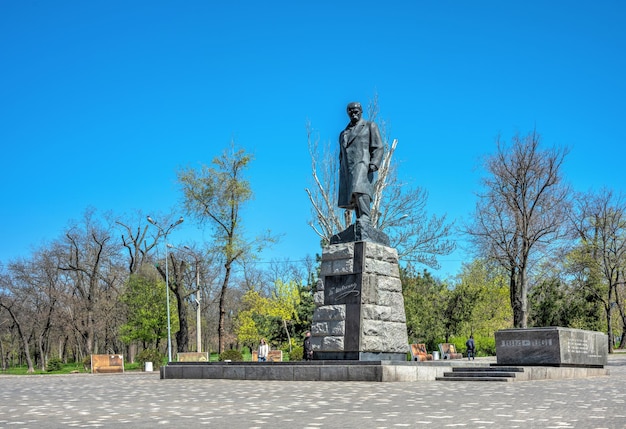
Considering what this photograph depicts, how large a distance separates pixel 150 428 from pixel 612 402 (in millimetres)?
5960

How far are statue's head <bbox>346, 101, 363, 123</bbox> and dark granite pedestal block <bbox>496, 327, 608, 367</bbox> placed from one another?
6.46m

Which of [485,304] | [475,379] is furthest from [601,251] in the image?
[475,379]

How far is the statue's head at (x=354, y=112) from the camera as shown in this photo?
16484 millimetres

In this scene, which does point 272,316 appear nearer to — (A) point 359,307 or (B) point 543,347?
(B) point 543,347

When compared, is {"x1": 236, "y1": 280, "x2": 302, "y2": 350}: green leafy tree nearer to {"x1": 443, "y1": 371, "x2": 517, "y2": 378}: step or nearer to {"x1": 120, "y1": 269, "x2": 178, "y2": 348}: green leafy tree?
{"x1": 120, "y1": 269, "x2": 178, "y2": 348}: green leafy tree

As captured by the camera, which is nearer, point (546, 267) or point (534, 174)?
point (534, 174)

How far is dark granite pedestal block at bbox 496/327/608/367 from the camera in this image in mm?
16547

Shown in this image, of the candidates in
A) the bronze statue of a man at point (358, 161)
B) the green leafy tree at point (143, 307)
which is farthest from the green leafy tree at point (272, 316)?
the bronze statue of a man at point (358, 161)

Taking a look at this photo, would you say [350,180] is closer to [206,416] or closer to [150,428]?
[206,416]

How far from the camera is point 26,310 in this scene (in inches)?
2046

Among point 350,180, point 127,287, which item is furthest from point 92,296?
point 350,180

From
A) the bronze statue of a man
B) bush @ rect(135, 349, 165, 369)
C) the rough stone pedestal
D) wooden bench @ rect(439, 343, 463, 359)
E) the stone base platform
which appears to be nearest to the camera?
the stone base platform

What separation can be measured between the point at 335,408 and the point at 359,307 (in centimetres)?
650
